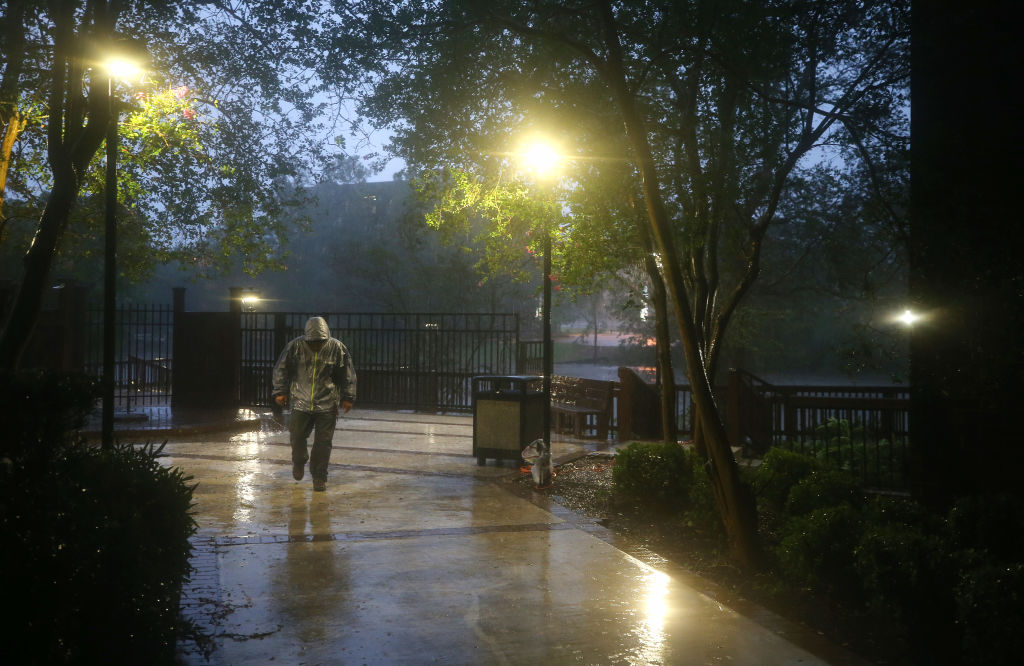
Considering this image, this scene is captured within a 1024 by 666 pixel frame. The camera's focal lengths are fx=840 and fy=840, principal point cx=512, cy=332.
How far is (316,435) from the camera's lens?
30.8ft

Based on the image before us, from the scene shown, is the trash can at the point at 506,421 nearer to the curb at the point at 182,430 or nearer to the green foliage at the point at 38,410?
the curb at the point at 182,430

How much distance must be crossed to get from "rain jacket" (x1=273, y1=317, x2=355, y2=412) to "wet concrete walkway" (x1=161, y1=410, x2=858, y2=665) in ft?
3.39

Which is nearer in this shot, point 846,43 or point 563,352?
point 846,43

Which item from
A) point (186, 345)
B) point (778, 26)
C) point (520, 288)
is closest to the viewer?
point (778, 26)

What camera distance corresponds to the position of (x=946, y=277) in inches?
194

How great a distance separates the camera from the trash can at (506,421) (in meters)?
11.3

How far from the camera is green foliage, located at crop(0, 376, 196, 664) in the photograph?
10.6 ft

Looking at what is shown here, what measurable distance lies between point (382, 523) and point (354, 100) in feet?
16.2

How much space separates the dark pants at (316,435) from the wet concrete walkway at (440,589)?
329mm

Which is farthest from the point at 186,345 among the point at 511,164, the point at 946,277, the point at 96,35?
the point at 946,277

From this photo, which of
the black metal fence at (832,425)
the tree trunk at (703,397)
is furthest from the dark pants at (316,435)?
the black metal fence at (832,425)

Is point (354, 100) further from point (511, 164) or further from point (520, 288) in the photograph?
point (520, 288)

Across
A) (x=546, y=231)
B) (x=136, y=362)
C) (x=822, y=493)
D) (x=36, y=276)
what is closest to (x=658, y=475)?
(x=822, y=493)

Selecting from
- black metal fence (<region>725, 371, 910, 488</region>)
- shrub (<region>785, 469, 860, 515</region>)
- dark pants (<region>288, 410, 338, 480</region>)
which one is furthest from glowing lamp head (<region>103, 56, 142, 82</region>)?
black metal fence (<region>725, 371, 910, 488</region>)
